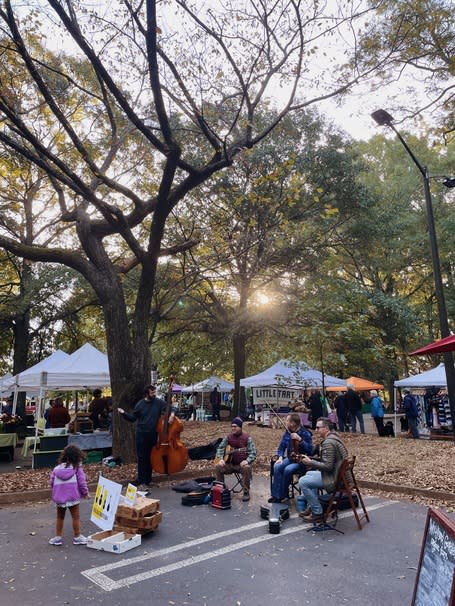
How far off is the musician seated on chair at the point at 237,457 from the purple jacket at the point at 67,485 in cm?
278

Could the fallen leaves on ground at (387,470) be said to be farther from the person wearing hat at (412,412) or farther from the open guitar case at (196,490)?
the person wearing hat at (412,412)

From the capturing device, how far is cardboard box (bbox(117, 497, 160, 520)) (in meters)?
5.55

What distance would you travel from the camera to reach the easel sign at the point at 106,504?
17.6 feet

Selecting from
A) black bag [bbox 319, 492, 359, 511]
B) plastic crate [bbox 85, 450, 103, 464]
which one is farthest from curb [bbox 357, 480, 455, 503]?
plastic crate [bbox 85, 450, 103, 464]

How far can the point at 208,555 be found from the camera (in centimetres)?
503

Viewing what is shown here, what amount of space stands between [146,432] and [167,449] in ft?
1.69

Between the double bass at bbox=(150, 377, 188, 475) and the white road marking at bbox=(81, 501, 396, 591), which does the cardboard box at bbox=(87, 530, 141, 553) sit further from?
the double bass at bbox=(150, 377, 188, 475)

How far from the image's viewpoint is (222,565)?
4730 millimetres

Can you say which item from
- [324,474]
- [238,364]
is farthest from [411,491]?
[238,364]

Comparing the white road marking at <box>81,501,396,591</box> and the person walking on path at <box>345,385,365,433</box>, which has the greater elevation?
the person walking on path at <box>345,385,365,433</box>

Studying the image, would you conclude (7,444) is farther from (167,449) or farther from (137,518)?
(137,518)

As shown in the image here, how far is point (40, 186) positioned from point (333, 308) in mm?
13238

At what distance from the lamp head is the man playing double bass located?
8.12 m

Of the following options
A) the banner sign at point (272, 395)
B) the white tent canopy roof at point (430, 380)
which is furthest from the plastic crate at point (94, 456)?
the white tent canopy roof at point (430, 380)
